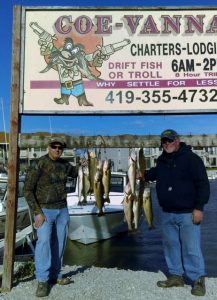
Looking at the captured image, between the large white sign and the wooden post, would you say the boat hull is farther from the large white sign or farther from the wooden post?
the large white sign

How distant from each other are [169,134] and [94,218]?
10.2 meters

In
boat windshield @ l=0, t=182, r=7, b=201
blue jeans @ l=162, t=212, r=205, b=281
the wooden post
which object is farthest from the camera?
boat windshield @ l=0, t=182, r=7, b=201

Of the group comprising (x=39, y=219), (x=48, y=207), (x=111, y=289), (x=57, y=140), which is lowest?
(x=111, y=289)

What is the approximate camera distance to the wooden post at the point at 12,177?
5.77 meters

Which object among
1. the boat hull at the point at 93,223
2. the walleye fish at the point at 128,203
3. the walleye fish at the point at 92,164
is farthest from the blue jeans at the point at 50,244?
the boat hull at the point at 93,223

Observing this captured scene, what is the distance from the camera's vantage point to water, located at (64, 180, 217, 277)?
12758mm

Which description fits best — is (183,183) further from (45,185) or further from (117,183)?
(117,183)

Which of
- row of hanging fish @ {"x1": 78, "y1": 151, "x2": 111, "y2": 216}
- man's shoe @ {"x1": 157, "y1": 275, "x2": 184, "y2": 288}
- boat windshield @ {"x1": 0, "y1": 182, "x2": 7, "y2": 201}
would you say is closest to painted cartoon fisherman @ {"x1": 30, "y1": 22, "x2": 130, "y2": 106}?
row of hanging fish @ {"x1": 78, "y1": 151, "x2": 111, "y2": 216}

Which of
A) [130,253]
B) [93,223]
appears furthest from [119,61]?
[93,223]

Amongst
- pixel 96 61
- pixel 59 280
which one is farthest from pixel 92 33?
pixel 59 280

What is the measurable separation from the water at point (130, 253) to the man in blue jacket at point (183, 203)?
605 centimetres

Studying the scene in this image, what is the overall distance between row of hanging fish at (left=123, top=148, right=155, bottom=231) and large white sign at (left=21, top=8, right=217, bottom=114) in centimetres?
64

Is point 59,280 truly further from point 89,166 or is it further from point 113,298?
point 89,166

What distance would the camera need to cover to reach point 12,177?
19.1ft
